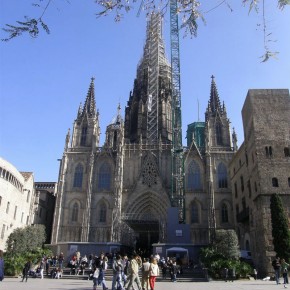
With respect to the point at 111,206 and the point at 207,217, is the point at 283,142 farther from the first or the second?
the point at 111,206

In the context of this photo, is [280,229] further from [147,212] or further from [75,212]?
[75,212]

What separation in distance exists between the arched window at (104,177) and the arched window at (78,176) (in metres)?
2.65

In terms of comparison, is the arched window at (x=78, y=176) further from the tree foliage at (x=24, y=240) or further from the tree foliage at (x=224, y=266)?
the tree foliage at (x=224, y=266)

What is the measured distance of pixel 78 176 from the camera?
46.2m

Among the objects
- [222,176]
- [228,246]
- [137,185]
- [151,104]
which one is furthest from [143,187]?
[228,246]

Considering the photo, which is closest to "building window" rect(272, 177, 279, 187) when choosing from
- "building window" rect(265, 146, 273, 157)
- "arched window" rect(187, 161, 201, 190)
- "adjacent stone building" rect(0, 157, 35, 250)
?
"building window" rect(265, 146, 273, 157)

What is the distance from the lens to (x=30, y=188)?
45.4 m

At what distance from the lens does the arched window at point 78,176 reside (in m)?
45.8


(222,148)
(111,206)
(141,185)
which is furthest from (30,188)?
(222,148)

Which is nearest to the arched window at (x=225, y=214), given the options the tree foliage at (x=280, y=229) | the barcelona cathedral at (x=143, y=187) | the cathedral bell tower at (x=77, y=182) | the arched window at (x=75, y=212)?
the barcelona cathedral at (x=143, y=187)

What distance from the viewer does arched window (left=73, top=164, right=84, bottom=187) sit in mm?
45750

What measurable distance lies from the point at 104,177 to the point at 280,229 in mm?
27569

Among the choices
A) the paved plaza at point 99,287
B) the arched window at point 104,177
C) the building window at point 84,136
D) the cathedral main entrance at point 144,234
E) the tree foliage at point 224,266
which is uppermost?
the building window at point 84,136

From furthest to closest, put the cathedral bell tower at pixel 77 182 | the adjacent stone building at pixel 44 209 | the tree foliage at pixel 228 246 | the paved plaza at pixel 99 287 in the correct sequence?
the adjacent stone building at pixel 44 209
the cathedral bell tower at pixel 77 182
the tree foliage at pixel 228 246
the paved plaza at pixel 99 287
